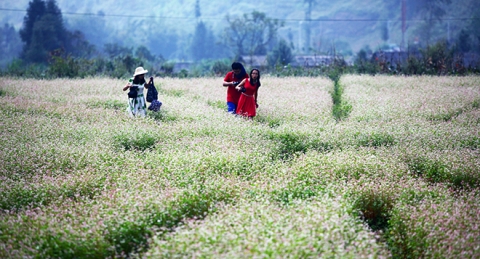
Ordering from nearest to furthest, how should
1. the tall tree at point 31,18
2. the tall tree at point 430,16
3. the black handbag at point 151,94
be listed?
1. the black handbag at point 151,94
2. the tall tree at point 31,18
3. the tall tree at point 430,16

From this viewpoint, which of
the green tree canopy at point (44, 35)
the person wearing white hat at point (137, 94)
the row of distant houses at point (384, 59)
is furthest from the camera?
the green tree canopy at point (44, 35)

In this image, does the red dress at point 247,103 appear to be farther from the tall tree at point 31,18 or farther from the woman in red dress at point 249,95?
the tall tree at point 31,18

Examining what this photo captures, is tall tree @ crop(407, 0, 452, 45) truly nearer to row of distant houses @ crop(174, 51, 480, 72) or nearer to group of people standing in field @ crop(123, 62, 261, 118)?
row of distant houses @ crop(174, 51, 480, 72)

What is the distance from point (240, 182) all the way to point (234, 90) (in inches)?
244

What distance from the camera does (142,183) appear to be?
280 inches

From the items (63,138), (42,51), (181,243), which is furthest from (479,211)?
(42,51)

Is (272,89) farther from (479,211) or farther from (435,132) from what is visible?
(479,211)

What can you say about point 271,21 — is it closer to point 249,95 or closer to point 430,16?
point 430,16

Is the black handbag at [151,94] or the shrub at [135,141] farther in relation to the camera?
the black handbag at [151,94]

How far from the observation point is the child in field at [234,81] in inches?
510

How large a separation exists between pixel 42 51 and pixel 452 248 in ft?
170

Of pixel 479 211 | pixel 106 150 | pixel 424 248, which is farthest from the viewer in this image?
pixel 106 150

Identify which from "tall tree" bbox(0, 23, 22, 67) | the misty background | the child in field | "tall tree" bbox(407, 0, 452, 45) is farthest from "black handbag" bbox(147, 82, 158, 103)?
"tall tree" bbox(0, 23, 22, 67)

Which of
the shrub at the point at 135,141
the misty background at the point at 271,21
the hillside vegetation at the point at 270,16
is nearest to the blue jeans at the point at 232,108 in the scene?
the shrub at the point at 135,141
